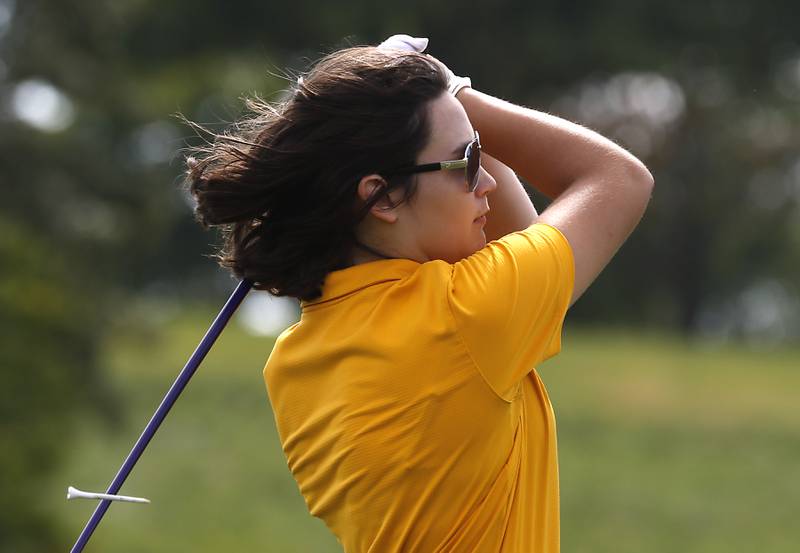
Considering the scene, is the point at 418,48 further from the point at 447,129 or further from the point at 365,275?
the point at 365,275

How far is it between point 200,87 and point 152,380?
20.9ft

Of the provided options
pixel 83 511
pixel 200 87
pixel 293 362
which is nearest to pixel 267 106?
pixel 293 362

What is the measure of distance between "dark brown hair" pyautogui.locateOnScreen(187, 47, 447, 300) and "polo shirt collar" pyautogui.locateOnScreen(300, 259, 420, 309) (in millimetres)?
29

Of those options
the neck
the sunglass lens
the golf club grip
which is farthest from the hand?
the golf club grip

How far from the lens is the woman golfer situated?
2691 mm

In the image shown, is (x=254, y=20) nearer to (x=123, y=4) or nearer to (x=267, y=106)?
(x=123, y=4)

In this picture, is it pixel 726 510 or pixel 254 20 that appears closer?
pixel 726 510

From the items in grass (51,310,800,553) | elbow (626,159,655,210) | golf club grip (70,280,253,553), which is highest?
elbow (626,159,655,210)

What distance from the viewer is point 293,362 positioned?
286 cm

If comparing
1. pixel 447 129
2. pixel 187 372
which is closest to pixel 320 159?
pixel 447 129

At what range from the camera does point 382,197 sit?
278cm

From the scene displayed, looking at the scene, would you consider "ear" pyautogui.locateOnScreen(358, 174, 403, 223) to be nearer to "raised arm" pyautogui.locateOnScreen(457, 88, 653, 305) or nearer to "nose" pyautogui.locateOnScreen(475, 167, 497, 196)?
"nose" pyautogui.locateOnScreen(475, 167, 497, 196)

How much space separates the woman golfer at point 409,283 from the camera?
2.69 metres

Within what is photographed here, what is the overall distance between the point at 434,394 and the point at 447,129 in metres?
0.48
